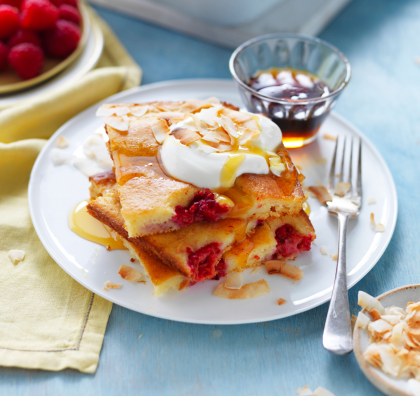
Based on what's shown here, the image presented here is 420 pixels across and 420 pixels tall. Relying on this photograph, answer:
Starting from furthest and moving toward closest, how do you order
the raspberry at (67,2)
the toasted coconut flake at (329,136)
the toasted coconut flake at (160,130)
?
the raspberry at (67,2), the toasted coconut flake at (329,136), the toasted coconut flake at (160,130)

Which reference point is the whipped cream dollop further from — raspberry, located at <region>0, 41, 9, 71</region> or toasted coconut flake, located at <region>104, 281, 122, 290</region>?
raspberry, located at <region>0, 41, 9, 71</region>

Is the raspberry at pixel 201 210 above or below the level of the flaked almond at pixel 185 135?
below

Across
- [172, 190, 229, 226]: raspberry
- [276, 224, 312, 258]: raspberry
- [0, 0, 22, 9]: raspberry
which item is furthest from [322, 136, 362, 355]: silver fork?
[0, 0, 22, 9]: raspberry

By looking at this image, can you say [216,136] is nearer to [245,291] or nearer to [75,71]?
[245,291]

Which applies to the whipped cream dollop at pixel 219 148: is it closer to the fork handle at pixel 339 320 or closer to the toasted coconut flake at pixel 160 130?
the toasted coconut flake at pixel 160 130

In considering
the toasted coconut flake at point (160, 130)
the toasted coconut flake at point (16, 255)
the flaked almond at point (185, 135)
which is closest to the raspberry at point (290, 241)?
the flaked almond at point (185, 135)

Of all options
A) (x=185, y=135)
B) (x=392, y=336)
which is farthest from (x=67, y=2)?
(x=392, y=336)

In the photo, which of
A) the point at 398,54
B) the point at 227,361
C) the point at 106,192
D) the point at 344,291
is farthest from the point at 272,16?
the point at 227,361
